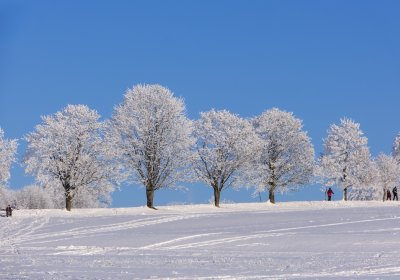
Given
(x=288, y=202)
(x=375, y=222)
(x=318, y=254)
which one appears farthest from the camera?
(x=288, y=202)

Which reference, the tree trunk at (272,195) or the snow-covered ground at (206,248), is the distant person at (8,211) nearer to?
the snow-covered ground at (206,248)

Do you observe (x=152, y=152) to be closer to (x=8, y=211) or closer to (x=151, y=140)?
(x=151, y=140)

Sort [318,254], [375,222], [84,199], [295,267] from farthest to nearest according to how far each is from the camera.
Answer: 1. [84,199]
2. [375,222]
3. [318,254]
4. [295,267]

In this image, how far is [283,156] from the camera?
235ft

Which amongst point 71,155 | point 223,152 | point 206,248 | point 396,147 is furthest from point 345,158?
point 206,248

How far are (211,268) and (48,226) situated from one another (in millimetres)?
Answer: 21081

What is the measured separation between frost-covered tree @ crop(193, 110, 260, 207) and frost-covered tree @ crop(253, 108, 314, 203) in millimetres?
3593

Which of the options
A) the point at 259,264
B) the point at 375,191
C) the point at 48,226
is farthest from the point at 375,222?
the point at 375,191

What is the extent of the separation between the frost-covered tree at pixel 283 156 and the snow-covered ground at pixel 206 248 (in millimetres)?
30558

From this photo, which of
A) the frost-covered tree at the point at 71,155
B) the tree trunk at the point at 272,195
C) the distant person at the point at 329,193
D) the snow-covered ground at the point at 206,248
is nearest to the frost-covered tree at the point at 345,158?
the distant person at the point at 329,193

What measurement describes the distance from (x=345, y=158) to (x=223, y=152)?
21942mm

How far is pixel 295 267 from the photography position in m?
19.1

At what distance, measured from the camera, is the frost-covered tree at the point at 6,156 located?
6278 centimetres

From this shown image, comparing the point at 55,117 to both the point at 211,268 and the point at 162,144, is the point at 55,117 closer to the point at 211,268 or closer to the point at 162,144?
the point at 162,144
